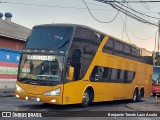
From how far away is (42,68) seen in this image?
1516cm

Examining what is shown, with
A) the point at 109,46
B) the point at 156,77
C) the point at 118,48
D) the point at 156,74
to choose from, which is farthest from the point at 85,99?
the point at 156,74

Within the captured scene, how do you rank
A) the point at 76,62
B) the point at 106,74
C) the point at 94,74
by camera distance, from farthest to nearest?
the point at 106,74
the point at 94,74
the point at 76,62

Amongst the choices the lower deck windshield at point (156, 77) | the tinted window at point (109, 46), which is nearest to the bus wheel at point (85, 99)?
the tinted window at point (109, 46)

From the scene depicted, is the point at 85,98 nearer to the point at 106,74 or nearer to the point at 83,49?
the point at 83,49

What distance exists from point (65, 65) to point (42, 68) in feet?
3.30

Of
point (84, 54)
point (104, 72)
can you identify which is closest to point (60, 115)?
point (84, 54)

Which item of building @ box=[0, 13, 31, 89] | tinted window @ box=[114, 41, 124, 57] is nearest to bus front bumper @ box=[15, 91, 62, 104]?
tinted window @ box=[114, 41, 124, 57]

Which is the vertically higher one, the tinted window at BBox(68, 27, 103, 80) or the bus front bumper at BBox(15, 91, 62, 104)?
the tinted window at BBox(68, 27, 103, 80)

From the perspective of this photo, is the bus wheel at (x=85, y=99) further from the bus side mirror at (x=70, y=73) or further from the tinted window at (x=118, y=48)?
the tinted window at (x=118, y=48)

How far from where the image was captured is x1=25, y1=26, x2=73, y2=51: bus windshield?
15.4 metres

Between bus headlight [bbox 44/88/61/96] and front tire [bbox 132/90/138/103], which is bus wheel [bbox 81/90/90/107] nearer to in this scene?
bus headlight [bbox 44/88/61/96]

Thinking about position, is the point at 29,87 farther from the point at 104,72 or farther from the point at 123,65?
the point at 123,65

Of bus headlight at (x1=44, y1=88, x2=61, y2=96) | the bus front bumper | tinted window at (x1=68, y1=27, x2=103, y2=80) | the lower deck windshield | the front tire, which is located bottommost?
the front tire

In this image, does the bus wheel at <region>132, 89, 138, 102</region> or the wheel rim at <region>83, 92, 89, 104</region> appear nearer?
the wheel rim at <region>83, 92, 89, 104</region>
